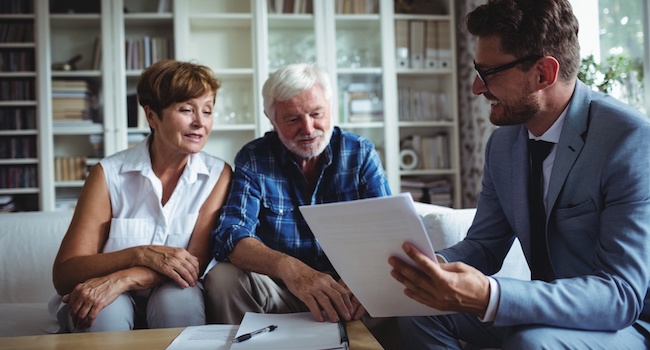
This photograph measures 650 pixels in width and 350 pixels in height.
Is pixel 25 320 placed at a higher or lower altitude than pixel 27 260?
lower

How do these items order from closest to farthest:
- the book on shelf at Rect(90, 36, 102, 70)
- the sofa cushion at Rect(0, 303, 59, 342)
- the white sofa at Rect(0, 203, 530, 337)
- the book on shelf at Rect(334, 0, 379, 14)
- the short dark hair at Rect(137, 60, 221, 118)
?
the sofa cushion at Rect(0, 303, 59, 342)
the short dark hair at Rect(137, 60, 221, 118)
the white sofa at Rect(0, 203, 530, 337)
the book on shelf at Rect(90, 36, 102, 70)
the book on shelf at Rect(334, 0, 379, 14)

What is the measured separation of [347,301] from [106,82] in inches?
119

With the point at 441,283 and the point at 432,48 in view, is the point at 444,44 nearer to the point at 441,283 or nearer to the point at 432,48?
the point at 432,48

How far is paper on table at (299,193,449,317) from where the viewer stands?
966 mm

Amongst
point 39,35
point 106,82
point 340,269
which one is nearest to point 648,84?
point 340,269

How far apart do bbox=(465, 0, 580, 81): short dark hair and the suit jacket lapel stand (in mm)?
75

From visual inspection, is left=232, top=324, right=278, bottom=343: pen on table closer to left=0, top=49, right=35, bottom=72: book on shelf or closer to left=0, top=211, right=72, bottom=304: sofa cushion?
left=0, top=211, right=72, bottom=304: sofa cushion

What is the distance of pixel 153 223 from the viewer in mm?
1814

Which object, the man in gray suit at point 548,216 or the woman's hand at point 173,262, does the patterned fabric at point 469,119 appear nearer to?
the man in gray suit at point 548,216

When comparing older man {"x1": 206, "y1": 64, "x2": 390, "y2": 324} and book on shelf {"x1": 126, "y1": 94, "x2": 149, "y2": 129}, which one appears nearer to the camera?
older man {"x1": 206, "y1": 64, "x2": 390, "y2": 324}

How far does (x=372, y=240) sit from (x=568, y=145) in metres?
0.47

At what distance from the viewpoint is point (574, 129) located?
121 cm

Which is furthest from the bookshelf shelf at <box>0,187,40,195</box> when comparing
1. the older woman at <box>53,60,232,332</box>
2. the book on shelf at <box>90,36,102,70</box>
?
the older woman at <box>53,60,232,332</box>

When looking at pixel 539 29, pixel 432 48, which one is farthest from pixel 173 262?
pixel 432 48
